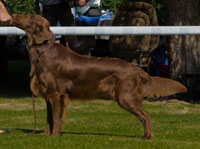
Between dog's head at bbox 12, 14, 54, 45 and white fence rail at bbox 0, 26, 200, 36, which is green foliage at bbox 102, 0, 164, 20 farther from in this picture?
dog's head at bbox 12, 14, 54, 45

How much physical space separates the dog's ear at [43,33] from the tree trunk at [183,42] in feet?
16.9

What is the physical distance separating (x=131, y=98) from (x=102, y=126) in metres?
1.34

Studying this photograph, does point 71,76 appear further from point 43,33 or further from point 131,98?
point 131,98

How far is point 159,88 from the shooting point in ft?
20.0

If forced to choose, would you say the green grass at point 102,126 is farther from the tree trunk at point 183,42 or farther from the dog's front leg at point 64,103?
the tree trunk at point 183,42

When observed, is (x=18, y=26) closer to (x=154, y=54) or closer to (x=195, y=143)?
(x=195, y=143)

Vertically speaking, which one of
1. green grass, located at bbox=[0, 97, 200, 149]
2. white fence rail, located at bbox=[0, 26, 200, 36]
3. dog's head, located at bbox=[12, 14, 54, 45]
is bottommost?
green grass, located at bbox=[0, 97, 200, 149]

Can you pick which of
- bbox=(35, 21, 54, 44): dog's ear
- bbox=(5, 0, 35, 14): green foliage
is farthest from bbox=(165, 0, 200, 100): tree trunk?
bbox=(5, 0, 35, 14): green foliage

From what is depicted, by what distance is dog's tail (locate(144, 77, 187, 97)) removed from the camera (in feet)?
19.8

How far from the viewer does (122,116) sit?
8250 millimetres

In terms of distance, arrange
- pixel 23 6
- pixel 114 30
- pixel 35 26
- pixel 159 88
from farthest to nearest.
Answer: pixel 23 6
pixel 114 30
pixel 159 88
pixel 35 26

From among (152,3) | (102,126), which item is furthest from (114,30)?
(152,3)

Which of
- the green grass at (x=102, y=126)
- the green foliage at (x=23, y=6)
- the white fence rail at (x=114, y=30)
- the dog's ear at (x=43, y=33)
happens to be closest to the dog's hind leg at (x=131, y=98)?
the green grass at (x=102, y=126)

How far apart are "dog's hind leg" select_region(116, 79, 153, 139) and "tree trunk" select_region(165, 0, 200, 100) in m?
4.54
